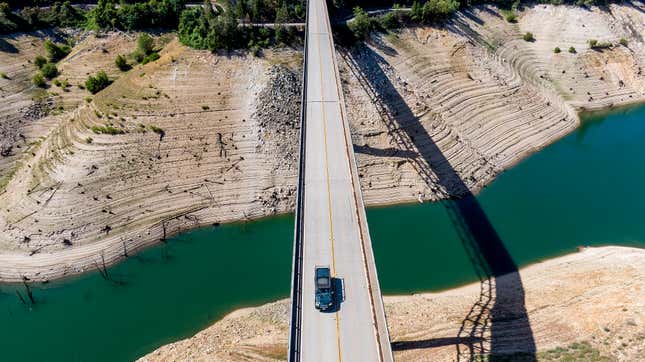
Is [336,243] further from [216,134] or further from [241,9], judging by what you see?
[241,9]

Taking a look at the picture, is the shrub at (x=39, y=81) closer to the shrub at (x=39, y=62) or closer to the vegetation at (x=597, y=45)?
the shrub at (x=39, y=62)

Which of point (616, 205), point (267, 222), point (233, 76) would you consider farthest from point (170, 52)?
point (616, 205)

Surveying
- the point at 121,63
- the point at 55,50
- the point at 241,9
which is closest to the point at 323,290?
the point at 121,63

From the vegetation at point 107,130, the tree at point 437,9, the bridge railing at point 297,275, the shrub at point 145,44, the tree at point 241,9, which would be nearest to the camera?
the bridge railing at point 297,275

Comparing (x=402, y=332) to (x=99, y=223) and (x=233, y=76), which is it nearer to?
(x=99, y=223)

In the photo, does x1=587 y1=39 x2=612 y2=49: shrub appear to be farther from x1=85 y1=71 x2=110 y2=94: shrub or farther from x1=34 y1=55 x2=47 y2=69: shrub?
x1=34 y1=55 x2=47 y2=69: shrub

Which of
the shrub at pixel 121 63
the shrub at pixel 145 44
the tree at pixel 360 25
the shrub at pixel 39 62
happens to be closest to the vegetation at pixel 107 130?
the shrub at pixel 121 63
